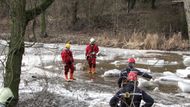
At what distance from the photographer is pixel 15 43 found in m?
8.08

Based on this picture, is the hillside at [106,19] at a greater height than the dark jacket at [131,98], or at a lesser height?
greater

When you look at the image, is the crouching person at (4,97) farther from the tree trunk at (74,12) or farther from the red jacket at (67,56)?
the tree trunk at (74,12)

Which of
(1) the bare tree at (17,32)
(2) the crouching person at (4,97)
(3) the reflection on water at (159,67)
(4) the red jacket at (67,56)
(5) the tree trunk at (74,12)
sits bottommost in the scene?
(3) the reflection on water at (159,67)

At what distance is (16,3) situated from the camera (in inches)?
305

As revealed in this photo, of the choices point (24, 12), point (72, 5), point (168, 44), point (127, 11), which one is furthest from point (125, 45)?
point (24, 12)

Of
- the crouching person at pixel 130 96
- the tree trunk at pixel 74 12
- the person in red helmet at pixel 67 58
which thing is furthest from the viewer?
the tree trunk at pixel 74 12

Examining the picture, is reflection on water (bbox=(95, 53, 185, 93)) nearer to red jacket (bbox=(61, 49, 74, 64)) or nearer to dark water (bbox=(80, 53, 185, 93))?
dark water (bbox=(80, 53, 185, 93))

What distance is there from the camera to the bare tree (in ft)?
25.6

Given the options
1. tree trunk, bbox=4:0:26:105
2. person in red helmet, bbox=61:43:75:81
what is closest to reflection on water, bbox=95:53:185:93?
person in red helmet, bbox=61:43:75:81

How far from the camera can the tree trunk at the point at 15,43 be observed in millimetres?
7812

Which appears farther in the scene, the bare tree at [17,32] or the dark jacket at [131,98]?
the bare tree at [17,32]

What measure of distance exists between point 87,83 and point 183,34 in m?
22.4

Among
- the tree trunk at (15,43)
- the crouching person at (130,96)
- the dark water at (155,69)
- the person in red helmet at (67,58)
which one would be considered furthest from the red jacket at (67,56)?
the crouching person at (130,96)

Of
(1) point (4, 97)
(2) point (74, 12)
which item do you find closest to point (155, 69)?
(1) point (4, 97)
